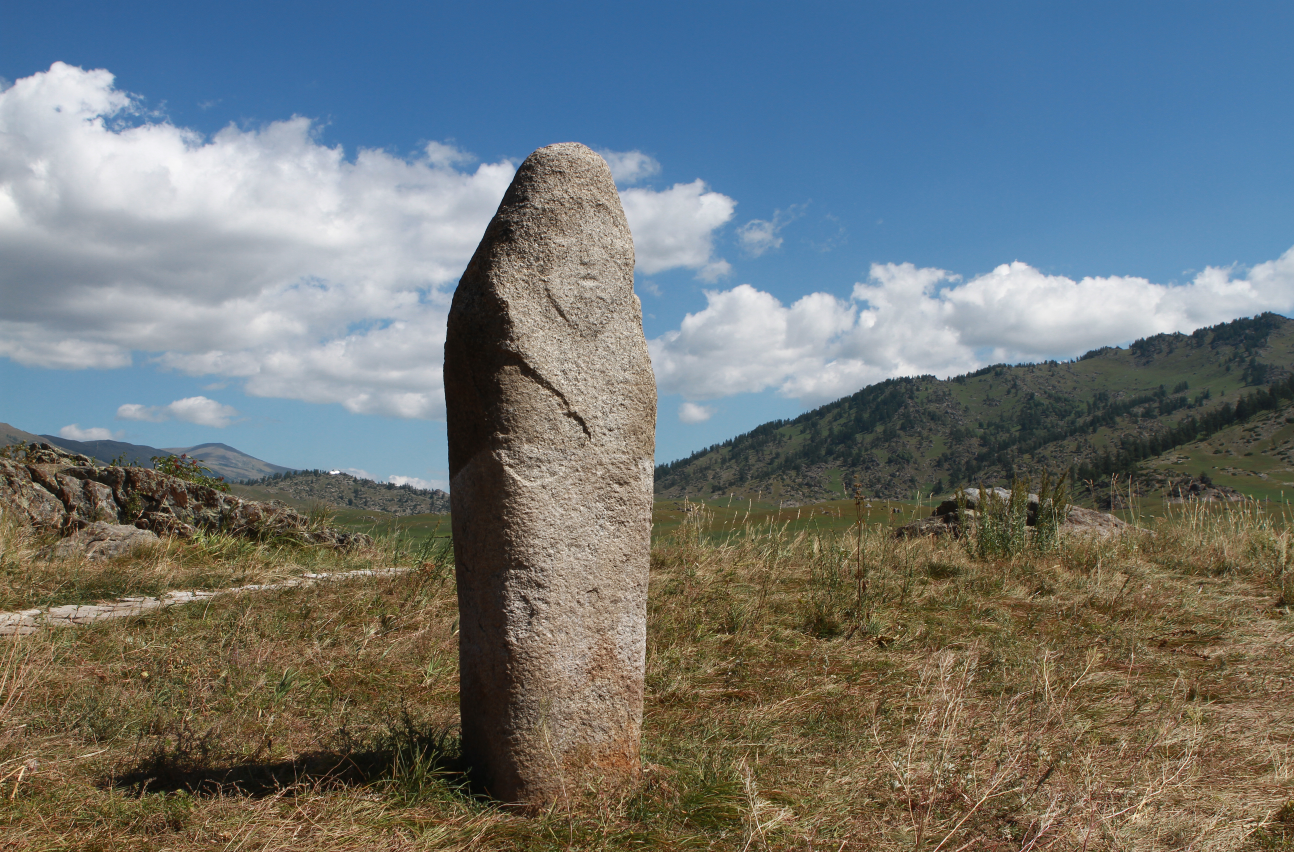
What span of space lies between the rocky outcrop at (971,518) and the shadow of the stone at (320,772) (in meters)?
7.91

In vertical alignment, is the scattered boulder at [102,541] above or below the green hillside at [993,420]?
below

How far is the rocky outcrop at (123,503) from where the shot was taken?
807 cm

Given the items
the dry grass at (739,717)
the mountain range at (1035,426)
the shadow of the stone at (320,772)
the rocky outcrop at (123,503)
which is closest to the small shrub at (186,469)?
the rocky outcrop at (123,503)

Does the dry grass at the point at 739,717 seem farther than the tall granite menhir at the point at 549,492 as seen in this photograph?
No

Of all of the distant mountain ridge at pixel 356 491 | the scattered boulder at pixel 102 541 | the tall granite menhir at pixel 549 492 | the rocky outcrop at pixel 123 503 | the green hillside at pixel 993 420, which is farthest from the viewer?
the green hillside at pixel 993 420

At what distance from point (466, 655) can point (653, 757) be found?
0.99m

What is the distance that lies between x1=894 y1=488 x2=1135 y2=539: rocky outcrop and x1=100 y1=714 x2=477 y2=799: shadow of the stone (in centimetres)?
791

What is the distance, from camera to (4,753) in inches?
122

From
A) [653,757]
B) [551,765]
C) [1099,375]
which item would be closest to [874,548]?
[653,757]

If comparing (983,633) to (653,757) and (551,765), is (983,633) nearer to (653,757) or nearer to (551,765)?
(653,757)

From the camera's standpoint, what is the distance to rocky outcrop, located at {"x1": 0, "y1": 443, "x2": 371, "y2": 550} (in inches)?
318

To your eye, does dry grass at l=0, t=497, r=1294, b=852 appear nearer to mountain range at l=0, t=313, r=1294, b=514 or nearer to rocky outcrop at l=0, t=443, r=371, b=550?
rocky outcrop at l=0, t=443, r=371, b=550

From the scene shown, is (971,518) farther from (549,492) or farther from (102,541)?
(102,541)

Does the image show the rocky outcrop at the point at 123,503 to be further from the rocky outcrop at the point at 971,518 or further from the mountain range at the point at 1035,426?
the mountain range at the point at 1035,426
